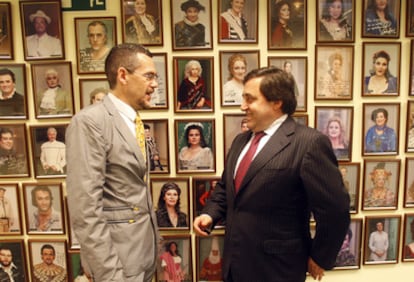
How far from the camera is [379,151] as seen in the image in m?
1.83

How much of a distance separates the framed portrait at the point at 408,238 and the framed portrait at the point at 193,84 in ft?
4.52

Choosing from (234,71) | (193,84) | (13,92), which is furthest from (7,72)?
(234,71)

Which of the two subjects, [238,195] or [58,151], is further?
[58,151]

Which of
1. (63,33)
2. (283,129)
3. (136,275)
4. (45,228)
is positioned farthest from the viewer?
(45,228)

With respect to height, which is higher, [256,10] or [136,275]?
[256,10]

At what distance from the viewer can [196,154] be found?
179cm

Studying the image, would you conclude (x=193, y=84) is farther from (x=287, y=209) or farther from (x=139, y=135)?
(x=287, y=209)

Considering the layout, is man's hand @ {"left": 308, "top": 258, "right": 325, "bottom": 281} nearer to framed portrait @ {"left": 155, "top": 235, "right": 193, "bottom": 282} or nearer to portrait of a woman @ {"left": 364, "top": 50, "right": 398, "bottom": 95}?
framed portrait @ {"left": 155, "top": 235, "right": 193, "bottom": 282}

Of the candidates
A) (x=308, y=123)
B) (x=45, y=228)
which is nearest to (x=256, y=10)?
(x=308, y=123)

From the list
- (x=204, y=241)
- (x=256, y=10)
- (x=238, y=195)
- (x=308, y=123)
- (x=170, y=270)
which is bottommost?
(x=170, y=270)

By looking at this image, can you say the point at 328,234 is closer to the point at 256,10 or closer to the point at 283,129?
the point at 283,129

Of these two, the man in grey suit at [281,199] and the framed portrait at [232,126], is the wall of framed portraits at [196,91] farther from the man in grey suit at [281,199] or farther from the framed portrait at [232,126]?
the man in grey suit at [281,199]

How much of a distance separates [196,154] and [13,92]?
3.51 feet

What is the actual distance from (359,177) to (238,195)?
2.98ft
